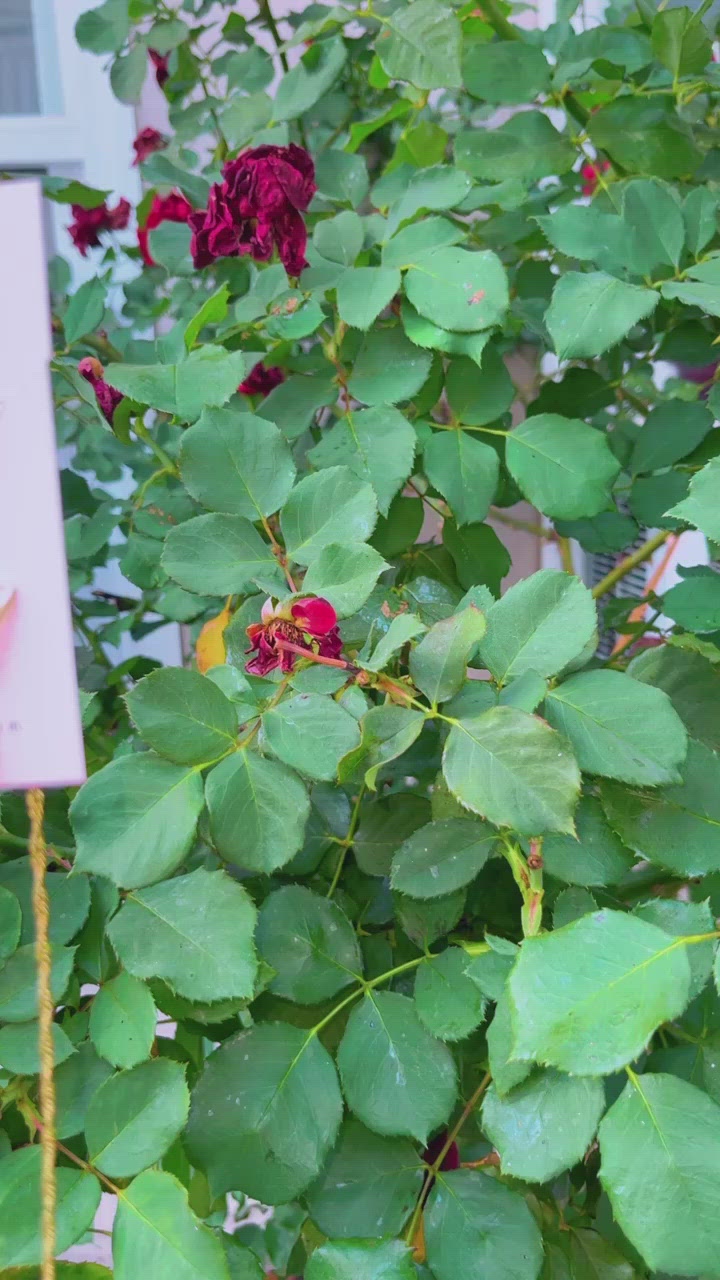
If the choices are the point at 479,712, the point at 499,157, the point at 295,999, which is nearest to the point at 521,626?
the point at 479,712

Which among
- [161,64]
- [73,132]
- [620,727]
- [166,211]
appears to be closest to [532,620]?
[620,727]

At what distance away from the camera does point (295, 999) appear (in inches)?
12.6

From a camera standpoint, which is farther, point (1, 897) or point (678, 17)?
point (678, 17)

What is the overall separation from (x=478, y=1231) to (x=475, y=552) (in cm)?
27

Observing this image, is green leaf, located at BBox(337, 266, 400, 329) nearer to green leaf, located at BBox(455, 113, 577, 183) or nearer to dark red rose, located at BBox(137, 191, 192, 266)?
green leaf, located at BBox(455, 113, 577, 183)

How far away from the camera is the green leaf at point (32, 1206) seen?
263 mm

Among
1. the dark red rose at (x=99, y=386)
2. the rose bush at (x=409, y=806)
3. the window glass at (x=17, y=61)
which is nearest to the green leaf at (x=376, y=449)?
the rose bush at (x=409, y=806)

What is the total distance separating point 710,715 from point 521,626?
0.28ft

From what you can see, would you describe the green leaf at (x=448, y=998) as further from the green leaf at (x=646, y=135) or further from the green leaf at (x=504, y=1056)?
the green leaf at (x=646, y=135)

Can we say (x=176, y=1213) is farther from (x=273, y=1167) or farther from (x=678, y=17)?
(x=678, y=17)

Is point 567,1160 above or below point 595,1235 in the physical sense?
above

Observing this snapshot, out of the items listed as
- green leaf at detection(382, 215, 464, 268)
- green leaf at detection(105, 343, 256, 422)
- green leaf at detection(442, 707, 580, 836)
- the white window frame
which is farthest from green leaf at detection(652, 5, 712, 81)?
the white window frame

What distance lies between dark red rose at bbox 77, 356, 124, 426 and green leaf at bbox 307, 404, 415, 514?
0.34 ft

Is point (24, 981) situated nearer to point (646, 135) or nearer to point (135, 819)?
point (135, 819)
